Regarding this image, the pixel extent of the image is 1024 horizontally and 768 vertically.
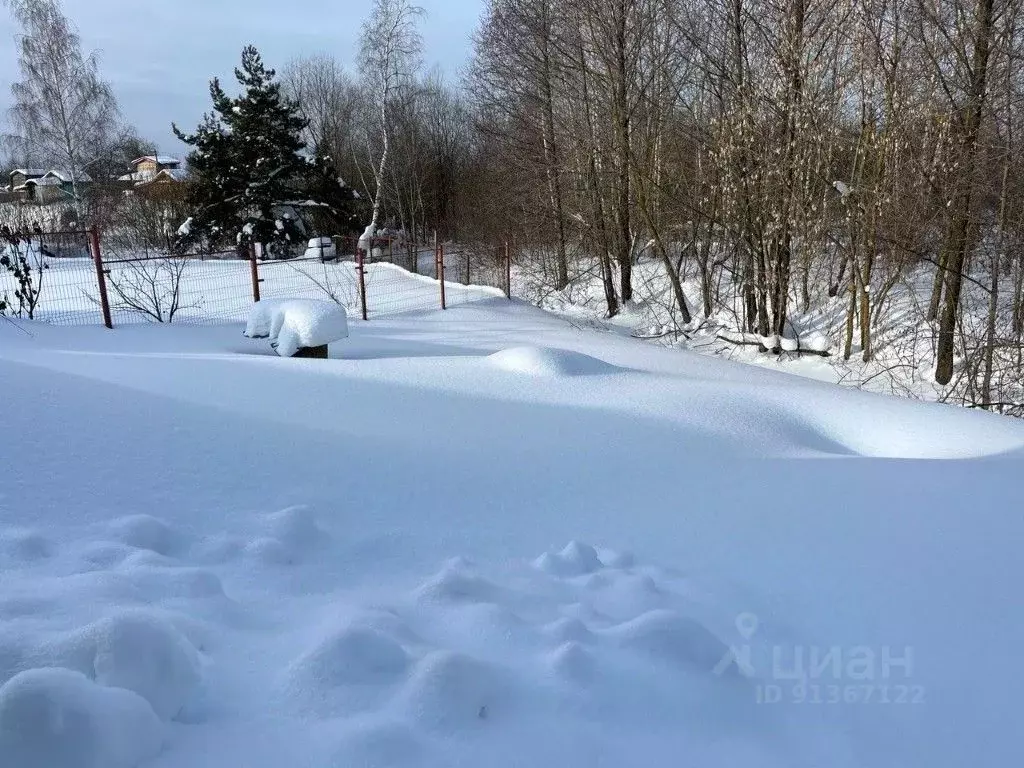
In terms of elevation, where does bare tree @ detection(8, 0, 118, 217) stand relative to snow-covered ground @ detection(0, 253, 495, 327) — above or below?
above

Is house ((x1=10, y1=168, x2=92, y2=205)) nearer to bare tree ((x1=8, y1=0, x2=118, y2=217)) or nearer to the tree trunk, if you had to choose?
bare tree ((x1=8, y1=0, x2=118, y2=217))

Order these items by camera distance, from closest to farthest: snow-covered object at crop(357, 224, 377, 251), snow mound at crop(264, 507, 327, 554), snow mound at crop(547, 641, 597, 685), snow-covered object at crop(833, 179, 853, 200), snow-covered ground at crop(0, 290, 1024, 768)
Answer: snow-covered ground at crop(0, 290, 1024, 768) < snow mound at crop(547, 641, 597, 685) < snow mound at crop(264, 507, 327, 554) < snow-covered object at crop(833, 179, 853, 200) < snow-covered object at crop(357, 224, 377, 251)

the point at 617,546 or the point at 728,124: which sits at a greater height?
the point at 728,124

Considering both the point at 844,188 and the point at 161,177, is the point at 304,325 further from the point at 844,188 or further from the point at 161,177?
the point at 161,177

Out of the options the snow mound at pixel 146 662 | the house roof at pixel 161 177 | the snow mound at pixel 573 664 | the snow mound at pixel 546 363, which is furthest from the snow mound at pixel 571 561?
the house roof at pixel 161 177

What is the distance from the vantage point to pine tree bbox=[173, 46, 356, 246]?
67.8 ft

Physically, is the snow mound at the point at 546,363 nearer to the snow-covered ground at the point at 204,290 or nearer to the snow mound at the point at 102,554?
the snow mound at the point at 102,554

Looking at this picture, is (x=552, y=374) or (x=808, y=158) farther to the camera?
(x=808, y=158)

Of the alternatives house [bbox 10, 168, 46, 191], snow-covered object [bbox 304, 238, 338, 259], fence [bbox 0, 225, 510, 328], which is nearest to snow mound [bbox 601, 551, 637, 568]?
fence [bbox 0, 225, 510, 328]

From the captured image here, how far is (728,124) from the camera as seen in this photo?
35.1 ft

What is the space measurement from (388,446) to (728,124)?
9.44 m

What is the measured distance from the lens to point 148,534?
2316mm

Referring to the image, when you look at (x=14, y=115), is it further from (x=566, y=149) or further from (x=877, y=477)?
(x=877, y=477)

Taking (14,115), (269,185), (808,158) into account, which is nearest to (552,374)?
(808,158)
